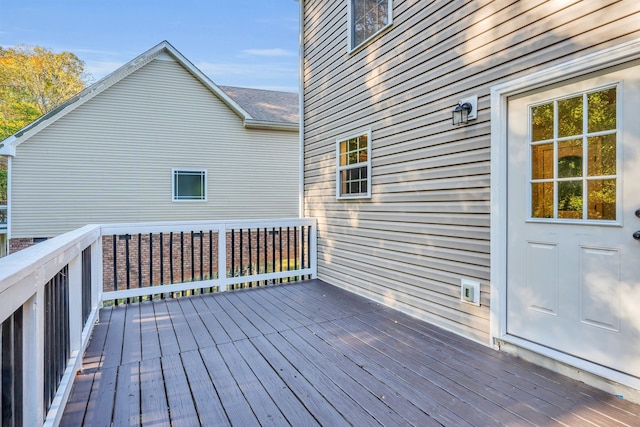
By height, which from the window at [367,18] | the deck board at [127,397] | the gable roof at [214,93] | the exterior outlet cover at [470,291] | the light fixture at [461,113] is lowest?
the deck board at [127,397]

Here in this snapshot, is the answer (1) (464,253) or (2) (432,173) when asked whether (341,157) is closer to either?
(2) (432,173)

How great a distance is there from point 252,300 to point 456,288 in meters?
2.35

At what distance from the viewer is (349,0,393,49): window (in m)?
3.87

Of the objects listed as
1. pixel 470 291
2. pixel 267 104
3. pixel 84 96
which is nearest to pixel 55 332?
pixel 470 291

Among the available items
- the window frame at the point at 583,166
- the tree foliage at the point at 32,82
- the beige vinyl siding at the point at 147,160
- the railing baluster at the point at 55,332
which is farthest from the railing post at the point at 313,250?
the tree foliage at the point at 32,82

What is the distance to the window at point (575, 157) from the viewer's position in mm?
2051

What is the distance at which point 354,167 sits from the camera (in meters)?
4.45

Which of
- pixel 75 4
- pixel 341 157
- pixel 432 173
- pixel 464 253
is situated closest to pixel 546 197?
pixel 464 253

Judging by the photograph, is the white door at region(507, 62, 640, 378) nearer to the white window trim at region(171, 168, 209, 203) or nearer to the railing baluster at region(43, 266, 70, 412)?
the railing baluster at region(43, 266, 70, 412)

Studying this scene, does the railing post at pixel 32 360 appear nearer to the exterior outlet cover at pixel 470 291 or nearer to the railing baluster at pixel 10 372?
the railing baluster at pixel 10 372

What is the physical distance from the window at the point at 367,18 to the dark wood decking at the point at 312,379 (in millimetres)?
3322

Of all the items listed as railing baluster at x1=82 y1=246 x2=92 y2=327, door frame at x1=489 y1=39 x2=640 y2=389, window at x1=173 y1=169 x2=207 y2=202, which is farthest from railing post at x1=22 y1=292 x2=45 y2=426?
window at x1=173 y1=169 x2=207 y2=202

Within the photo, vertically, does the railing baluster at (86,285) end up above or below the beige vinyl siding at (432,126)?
below

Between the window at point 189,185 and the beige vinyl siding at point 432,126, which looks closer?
the beige vinyl siding at point 432,126
